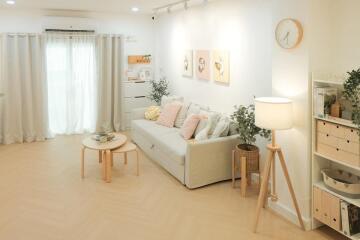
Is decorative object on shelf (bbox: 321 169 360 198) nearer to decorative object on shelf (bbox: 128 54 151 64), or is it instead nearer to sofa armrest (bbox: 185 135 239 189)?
sofa armrest (bbox: 185 135 239 189)

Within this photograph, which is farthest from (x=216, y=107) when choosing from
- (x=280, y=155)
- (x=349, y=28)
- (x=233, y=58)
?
(x=349, y=28)

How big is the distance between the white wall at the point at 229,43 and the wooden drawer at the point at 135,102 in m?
1.03

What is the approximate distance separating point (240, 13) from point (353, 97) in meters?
2.36

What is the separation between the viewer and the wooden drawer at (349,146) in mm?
2783

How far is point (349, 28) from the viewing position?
302 centimetres

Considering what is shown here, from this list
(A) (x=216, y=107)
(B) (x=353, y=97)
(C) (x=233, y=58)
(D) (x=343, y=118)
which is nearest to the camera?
(B) (x=353, y=97)

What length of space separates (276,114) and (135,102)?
4791mm

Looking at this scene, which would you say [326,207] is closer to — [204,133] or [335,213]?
[335,213]

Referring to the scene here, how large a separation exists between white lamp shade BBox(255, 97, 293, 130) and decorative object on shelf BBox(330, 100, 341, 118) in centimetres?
35

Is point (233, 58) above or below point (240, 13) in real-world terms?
below

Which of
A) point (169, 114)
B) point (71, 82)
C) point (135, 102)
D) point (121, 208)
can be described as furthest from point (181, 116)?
point (71, 82)

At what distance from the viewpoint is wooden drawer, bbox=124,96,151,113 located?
7465 millimetres

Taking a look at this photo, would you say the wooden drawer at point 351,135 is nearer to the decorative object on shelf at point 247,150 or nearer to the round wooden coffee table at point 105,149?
the decorative object on shelf at point 247,150

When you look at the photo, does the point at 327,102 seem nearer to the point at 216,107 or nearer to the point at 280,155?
the point at 280,155
